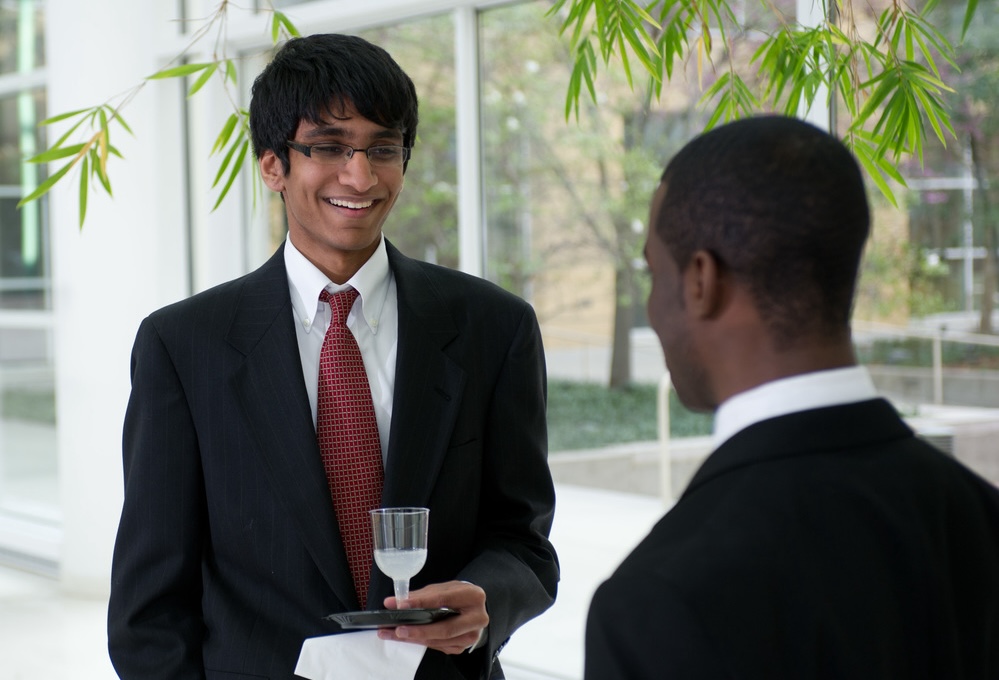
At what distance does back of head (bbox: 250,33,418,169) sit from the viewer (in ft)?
5.42

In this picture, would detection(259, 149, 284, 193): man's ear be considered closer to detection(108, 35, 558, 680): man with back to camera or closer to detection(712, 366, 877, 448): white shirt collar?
detection(108, 35, 558, 680): man with back to camera

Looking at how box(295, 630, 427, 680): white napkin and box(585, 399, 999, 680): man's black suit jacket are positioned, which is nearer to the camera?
box(585, 399, 999, 680): man's black suit jacket

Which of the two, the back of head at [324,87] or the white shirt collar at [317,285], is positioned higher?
the back of head at [324,87]

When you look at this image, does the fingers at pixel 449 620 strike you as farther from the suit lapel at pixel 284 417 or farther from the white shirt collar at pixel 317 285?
the white shirt collar at pixel 317 285

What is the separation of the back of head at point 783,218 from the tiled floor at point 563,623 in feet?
11.1

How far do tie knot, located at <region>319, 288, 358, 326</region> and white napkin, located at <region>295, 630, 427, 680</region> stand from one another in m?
0.46

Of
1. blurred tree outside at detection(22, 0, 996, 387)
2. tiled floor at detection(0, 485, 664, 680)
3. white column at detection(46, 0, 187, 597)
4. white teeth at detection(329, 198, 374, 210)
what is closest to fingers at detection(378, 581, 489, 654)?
white teeth at detection(329, 198, 374, 210)

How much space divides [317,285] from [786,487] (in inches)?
40.4

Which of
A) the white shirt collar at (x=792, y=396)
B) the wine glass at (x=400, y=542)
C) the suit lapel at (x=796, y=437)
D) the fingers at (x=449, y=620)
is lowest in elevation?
the fingers at (x=449, y=620)

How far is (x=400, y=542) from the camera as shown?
1.44 metres

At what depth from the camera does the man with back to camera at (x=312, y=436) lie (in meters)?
1.60

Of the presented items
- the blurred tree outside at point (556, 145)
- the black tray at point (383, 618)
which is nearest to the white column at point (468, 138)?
the blurred tree outside at point (556, 145)

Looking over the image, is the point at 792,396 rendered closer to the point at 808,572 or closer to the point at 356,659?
the point at 808,572

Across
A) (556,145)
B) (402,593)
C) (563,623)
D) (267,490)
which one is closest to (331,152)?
(267,490)
